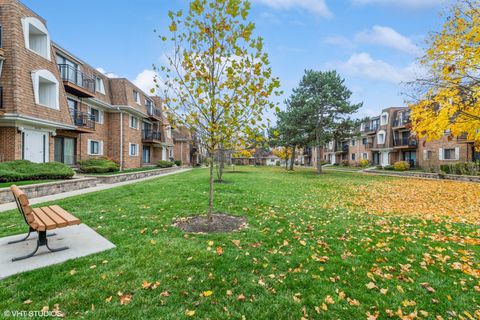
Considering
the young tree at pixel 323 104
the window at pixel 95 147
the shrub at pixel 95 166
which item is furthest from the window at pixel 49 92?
the young tree at pixel 323 104

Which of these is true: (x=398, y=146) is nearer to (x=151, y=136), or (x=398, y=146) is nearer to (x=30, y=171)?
(x=151, y=136)

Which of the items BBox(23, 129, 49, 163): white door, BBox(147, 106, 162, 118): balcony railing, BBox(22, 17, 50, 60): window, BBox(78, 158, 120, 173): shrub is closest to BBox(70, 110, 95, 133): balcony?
BBox(78, 158, 120, 173): shrub

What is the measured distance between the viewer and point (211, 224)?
587 cm

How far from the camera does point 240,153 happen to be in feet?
21.6

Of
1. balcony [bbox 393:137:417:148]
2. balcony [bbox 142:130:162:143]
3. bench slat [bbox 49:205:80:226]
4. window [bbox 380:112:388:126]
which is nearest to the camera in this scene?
bench slat [bbox 49:205:80:226]

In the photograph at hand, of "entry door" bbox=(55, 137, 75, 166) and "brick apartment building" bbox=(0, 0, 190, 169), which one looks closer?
"brick apartment building" bbox=(0, 0, 190, 169)

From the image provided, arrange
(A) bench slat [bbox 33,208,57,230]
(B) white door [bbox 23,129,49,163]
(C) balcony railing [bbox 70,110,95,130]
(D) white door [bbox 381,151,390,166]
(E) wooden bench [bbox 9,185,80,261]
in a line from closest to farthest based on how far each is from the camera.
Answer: (E) wooden bench [bbox 9,185,80,261]
(A) bench slat [bbox 33,208,57,230]
(B) white door [bbox 23,129,49,163]
(C) balcony railing [bbox 70,110,95,130]
(D) white door [bbox 381,151,390,166]

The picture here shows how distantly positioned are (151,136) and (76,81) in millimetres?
11433

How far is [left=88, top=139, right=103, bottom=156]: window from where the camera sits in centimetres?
2014

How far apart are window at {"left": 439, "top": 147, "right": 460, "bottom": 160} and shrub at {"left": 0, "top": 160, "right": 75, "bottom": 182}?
38001 mm

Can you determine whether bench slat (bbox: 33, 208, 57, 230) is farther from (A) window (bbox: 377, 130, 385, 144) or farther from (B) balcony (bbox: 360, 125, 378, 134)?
(B) balcony (bbox: 360, 125, 378, 134)

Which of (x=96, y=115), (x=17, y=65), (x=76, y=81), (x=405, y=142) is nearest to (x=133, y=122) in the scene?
(x=96, y=115)

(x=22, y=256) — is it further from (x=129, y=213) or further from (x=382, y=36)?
(x=382, y=36)

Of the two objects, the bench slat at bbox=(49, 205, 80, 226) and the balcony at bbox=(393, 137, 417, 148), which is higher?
the balcony at bbox=(393, 137, 417, 148)
